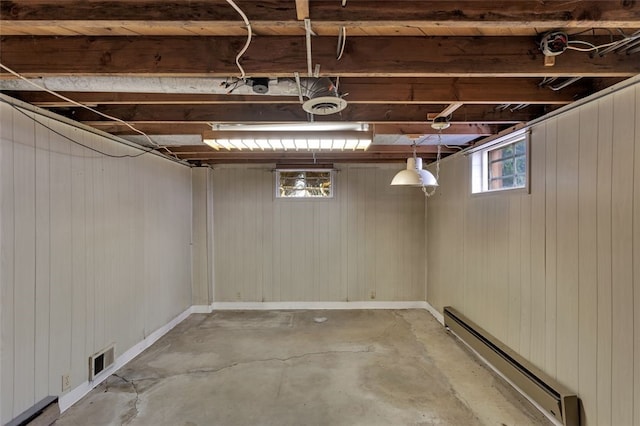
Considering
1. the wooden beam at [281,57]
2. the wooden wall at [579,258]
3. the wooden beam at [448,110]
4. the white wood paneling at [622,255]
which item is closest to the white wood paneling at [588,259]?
the wooden wall at [579,258]

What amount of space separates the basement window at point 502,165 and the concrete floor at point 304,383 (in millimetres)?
1897

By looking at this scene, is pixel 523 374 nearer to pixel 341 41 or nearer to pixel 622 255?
pixel 622 255

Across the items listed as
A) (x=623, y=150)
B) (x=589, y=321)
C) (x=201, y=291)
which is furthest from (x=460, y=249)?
(x=201, y=291)

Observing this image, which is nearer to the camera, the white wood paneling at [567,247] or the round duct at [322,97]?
the round duct at [322,97]

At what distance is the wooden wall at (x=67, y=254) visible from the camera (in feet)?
6.79

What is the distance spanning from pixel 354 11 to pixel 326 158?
3.39 metres

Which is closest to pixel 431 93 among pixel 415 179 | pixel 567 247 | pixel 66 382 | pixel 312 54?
pixel 312 54

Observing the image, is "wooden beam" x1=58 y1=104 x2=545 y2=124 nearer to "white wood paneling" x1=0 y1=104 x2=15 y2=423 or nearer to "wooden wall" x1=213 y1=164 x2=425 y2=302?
"white wood paneling" x1=0 y1=104 x2=15 y2=423

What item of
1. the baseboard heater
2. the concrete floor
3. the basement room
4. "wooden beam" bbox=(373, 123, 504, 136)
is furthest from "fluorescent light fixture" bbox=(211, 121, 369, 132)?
the baseboard heater

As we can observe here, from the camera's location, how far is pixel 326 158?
4727 millimetres

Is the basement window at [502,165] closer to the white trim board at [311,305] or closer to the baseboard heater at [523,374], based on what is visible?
the baseboard heater at [523,374]

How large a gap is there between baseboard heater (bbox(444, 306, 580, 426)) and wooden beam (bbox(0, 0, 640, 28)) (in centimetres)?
233

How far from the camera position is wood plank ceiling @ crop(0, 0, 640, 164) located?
4.41 feet

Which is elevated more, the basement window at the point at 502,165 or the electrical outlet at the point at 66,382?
the basement window at the point at 502,165
